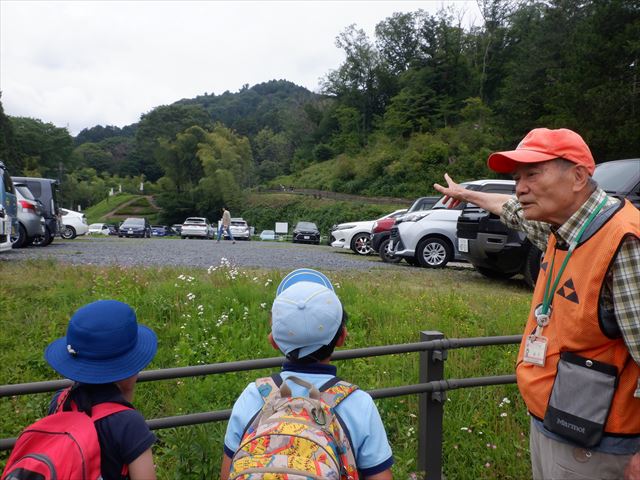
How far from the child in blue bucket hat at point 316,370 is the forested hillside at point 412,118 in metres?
26.8

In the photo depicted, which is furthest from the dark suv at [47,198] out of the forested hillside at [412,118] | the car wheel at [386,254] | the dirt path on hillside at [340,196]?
the dirt path on hillside at [340,196]

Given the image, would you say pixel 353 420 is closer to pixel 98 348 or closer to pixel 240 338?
pixel 98 348

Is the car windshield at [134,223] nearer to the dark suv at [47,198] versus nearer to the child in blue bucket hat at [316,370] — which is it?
the dark suv at [47,198]

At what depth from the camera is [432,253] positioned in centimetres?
1178

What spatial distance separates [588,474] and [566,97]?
106ft

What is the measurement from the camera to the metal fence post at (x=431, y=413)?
3.41 metres

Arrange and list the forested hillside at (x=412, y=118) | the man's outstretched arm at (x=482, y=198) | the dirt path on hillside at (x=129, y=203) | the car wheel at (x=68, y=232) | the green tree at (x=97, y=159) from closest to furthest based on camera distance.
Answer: the man's outstretched arm at (x=482, y=198) → the car wheel at (x=68, y=232) → the forested hillside at (x=412, y=118) → the dirt path on hillside at (x=129, y=203) → the green tree at (x=97, y=159)

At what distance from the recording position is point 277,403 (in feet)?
5.76

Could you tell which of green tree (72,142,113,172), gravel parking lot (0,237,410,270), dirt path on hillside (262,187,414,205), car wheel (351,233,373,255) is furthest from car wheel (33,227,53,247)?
green tree (72,142,113,172)

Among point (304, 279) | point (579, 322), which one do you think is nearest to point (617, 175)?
point (579, 322)

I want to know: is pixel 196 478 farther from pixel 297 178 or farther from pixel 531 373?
pixel 297 178

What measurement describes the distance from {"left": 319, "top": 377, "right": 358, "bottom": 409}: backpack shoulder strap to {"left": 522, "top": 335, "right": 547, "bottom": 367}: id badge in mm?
808

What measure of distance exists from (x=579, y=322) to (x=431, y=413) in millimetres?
1762

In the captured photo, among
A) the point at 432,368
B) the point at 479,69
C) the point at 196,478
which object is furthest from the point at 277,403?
the point at 479,69
